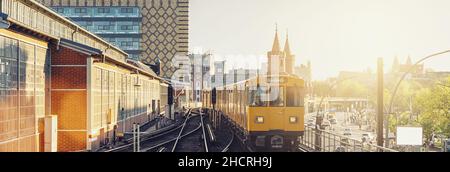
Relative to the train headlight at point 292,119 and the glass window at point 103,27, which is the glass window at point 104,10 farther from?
the train headlight at point 292,119

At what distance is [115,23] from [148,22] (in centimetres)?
419

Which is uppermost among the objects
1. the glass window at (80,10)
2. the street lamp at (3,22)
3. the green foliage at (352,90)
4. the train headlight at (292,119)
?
the glass window at (80,10)

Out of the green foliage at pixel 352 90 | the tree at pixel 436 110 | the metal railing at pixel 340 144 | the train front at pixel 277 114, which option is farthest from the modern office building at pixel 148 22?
the train front at pixel 277 114

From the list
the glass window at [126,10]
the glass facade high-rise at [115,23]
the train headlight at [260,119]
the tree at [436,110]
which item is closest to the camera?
the train headlight at [260,119]

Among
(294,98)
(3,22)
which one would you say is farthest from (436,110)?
(3,22)

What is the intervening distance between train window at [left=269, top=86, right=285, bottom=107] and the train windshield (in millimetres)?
206

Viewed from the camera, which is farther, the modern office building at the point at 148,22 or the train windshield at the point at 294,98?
the modern office building at the point at 148,22

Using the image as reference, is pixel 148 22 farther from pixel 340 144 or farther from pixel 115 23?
pixel 340 144

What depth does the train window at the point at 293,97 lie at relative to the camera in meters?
16.5

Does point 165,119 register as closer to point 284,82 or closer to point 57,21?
point 57,21

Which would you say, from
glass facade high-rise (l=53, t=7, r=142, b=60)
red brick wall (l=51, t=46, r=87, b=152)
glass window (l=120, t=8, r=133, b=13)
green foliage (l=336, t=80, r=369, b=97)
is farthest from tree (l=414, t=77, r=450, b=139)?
glass window (l=120, t=8, r=133, b=13)

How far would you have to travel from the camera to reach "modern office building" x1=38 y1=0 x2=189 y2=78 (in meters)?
47.0

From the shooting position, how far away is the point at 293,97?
16.5 meters
